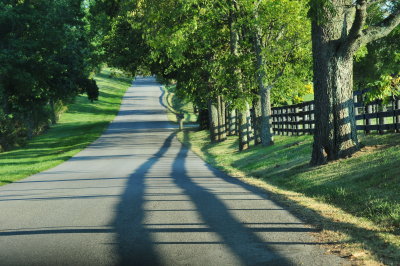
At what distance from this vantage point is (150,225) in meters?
8.51

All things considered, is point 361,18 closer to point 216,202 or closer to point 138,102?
point 216,202

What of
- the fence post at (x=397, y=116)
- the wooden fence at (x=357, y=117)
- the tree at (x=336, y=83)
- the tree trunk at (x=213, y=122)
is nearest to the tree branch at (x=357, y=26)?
the tree at (x=336, y=83)

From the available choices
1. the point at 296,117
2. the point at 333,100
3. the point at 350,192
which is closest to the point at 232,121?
the point at 296,117

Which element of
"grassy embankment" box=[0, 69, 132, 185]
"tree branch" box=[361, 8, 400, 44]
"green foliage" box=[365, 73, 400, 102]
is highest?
"tree branch" box=[361, 8, 400, 44]

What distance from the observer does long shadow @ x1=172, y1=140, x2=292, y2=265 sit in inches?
249

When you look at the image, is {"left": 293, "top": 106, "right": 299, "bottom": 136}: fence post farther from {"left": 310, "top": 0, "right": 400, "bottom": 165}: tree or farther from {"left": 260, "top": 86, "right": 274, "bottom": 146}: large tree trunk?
{"left": 310, "top": 0, "right": 400, "bottom": 165}: tree

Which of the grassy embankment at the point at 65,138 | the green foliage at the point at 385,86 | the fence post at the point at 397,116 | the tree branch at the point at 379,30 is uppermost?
the tree branch at the point at 379,30

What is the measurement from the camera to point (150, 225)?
851 centimetres

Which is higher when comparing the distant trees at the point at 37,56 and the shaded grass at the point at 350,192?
the distant trees at the point at 37,56

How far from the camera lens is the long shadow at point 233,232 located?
20.8 feet

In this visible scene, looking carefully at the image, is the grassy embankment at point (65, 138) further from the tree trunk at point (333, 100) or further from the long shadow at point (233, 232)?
the tree trunk at point (333, 100)

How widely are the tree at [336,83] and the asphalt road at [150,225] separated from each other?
257 cm

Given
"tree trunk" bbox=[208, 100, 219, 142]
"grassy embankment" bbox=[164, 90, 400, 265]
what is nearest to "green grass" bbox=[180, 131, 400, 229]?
"grassy embankment" bbox=[164, 90, 400, 265]

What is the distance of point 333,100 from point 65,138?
1402 inches
